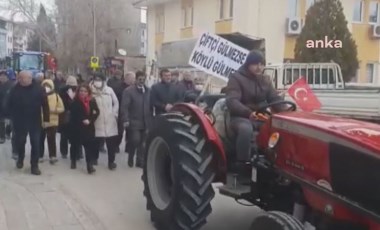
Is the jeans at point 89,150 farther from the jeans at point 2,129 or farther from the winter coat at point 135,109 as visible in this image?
the jeans at point 2,129

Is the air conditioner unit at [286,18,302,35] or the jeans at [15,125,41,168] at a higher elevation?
the air conditioner unit at [286,18,302,35]

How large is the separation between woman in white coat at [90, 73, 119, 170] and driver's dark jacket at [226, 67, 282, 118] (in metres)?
4.03

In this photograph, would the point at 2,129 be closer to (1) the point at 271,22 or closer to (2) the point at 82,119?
(2) the point at 82,119

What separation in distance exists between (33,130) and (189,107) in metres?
3.67

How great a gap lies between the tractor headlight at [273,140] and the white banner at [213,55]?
16.2 feet

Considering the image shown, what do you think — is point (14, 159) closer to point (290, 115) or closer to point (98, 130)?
point (98, 130)

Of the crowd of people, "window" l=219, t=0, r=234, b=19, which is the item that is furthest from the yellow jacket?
"window" l=219, t=0, r=234, b=19

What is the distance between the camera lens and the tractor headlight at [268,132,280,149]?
4.55 m

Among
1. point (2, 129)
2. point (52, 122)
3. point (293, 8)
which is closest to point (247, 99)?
point (52, 122)

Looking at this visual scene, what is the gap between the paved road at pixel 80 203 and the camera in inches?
238

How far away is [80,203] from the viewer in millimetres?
6840

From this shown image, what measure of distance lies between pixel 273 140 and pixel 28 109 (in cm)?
493

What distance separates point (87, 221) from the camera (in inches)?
240

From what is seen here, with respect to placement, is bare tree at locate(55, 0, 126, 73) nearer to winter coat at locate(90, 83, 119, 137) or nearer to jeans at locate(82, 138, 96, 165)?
winter coat at locate(90, 83, 119, 137)
